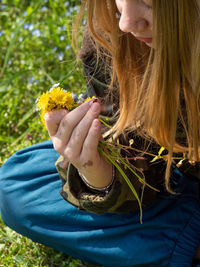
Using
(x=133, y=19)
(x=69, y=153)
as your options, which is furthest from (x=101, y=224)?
(x=133, y=19)

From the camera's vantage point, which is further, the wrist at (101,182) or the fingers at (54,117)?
the wrist at (101,182)

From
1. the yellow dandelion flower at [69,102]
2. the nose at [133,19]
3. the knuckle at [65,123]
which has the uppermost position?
the nose at [133,19]

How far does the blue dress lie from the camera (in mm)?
1370

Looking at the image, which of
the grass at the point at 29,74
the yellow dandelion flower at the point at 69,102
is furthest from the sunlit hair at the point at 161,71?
the grass at the point at 29,74

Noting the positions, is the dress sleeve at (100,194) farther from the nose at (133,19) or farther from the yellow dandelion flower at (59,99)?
the nose at (133,19)

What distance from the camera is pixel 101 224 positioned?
4.73 feet

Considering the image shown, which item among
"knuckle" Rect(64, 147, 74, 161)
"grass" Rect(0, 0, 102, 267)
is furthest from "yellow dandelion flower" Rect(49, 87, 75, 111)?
"grass" Rect(0, 0, 102, 267)

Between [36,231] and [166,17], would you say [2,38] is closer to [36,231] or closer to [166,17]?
[36,231]

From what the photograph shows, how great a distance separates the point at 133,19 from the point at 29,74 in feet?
4.54

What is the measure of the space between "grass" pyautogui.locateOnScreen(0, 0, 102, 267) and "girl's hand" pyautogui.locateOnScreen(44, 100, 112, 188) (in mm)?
562

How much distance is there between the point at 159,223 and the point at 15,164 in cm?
65

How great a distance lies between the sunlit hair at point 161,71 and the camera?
1.04 meters

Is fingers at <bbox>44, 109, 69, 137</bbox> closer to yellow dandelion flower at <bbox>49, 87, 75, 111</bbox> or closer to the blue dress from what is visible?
yellow dandelion flower at <bbox>49, 87, 75, 111</bbox>

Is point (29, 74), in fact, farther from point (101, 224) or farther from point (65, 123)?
point (65, 123)
